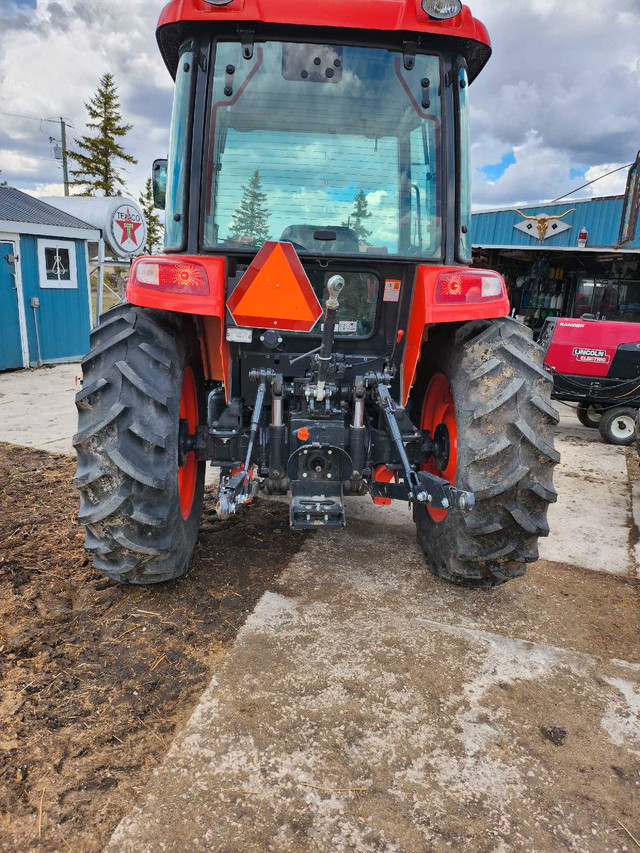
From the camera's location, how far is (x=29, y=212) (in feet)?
36.3

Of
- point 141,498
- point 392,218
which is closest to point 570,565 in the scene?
point 392,218

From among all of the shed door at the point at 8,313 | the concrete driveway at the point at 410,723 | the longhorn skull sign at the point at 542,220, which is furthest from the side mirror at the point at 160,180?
the longhorn skull sign at the point at 542,220

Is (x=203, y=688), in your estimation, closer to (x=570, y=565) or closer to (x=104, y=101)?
(x=570, y=565)

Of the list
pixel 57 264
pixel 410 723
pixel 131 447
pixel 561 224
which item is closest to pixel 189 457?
pixel 131 447

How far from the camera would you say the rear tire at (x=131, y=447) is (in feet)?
8.59

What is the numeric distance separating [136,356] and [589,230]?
1620cm

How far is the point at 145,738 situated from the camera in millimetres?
2074

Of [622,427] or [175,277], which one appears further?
[622,427]

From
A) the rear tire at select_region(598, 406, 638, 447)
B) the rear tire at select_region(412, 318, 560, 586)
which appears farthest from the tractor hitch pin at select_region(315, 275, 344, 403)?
the rear tire at select_region(598, 406, 638, 447)

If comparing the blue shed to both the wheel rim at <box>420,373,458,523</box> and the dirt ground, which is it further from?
the wheel rim at <box>420,373,458,523</box>

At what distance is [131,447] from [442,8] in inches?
97.8

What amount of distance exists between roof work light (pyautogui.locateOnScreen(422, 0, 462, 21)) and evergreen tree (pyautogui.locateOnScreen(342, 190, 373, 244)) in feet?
2.74

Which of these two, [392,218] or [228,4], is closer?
[228,4]

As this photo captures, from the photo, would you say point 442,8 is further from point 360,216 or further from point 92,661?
point 92,661
